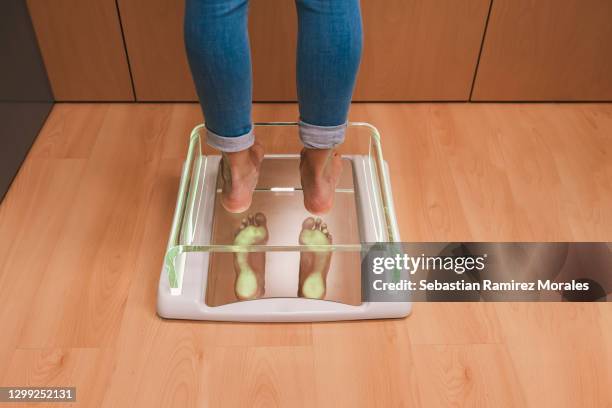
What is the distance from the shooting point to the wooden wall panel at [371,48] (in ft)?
4.67

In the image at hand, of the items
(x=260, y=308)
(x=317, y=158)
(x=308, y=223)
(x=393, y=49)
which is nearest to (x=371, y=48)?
(x=393, y=49)

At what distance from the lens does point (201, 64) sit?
752mm

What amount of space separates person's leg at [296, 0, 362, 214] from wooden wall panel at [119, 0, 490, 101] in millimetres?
662

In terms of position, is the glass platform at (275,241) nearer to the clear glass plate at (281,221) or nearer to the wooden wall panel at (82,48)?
the clear glass plate at (281,221)

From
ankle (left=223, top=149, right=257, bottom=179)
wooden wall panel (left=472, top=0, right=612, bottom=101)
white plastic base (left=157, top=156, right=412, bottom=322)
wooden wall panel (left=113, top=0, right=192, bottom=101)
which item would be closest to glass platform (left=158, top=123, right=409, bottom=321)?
white plastic base (left=157, top=156, right=412, bottom=322)

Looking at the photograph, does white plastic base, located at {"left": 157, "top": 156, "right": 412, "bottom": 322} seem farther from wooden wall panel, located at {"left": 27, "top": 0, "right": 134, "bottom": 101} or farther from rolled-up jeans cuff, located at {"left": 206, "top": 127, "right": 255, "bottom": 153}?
wooden wall panel, located at {"left": 27, "top": 0, "right": 134, "bottom": 101}

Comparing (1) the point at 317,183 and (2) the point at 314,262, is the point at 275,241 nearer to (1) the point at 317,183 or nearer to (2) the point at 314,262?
(2) the point at 314,262

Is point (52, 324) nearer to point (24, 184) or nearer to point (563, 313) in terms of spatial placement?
point (24, 184)

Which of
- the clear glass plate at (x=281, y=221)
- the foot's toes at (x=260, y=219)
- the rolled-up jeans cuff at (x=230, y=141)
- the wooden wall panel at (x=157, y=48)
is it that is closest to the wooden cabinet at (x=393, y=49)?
the wooden wall panel at (x=157, y=48)

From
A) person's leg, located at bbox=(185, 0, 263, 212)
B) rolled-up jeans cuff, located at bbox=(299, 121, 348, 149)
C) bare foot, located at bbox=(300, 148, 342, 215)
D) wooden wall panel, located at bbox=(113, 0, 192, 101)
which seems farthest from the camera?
wooden wall panel, located at bbox=(113, 0, 192, 101)

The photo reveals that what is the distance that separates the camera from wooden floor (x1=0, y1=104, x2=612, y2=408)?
0.92m

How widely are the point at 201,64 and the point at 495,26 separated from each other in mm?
988

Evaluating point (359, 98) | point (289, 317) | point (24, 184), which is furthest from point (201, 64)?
point (359, 98)

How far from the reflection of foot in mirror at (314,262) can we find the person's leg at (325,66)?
247 millimetres
